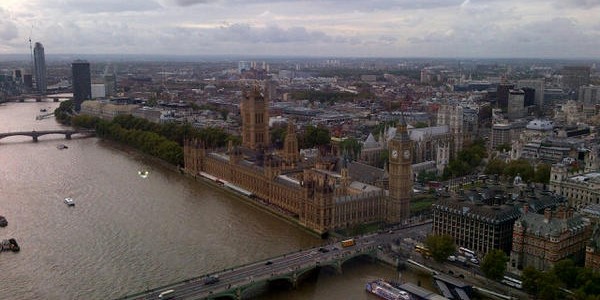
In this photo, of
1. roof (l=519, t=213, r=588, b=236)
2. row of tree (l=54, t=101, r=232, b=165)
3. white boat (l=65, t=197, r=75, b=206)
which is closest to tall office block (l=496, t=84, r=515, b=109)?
row of tree (l=54, t=101, r=232, b=165)

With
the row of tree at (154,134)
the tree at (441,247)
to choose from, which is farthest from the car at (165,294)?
the row of tree at (154,134)

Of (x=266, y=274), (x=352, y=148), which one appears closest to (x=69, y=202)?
(x=266, y=274)

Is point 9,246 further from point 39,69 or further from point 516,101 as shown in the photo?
point 39,69

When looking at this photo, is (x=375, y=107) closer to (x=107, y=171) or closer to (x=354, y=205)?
(x=107, y=171)

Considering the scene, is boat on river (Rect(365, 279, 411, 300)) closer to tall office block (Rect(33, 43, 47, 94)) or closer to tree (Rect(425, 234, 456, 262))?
tree (Rect(425, 234, 456, 262))

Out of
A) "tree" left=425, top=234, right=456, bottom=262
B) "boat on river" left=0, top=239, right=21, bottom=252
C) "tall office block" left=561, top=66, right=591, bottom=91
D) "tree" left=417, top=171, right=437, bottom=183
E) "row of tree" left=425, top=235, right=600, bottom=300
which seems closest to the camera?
"row of tree" left=425, top=235, right=600, bottom=300

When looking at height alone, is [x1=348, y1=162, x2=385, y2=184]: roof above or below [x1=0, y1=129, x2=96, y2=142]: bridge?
above

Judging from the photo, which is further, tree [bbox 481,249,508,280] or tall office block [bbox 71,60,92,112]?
tall office block [bbox 71,60,92,112]

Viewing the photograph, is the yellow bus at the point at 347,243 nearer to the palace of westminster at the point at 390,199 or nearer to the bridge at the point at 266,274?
the bridge at the point at 266,274
